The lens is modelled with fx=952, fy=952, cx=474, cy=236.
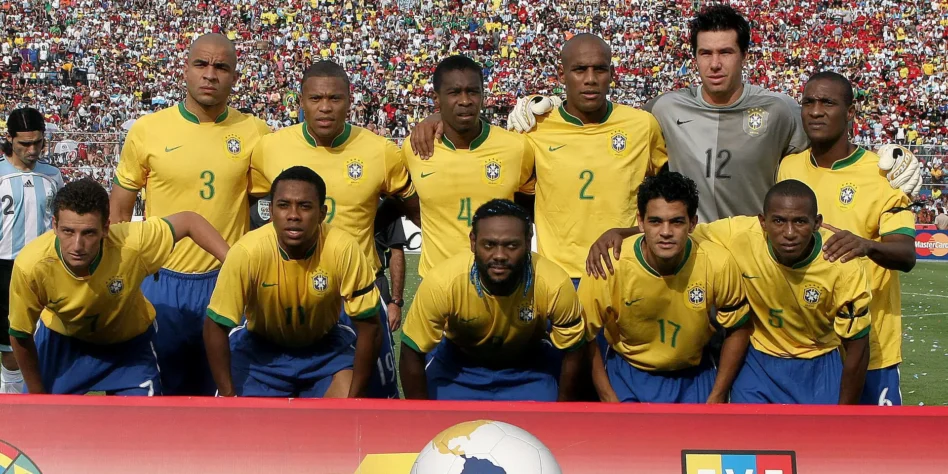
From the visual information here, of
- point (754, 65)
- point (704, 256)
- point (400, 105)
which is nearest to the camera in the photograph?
point (704, 256)

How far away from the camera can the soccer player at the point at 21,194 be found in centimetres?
757

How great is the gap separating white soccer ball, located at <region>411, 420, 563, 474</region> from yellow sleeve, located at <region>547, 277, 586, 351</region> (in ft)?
5.74

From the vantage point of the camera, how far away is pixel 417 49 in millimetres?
32562

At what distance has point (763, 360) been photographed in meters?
4.89

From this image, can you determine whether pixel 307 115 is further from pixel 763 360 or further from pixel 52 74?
pixel 52 74

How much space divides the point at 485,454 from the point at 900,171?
3.30 meters

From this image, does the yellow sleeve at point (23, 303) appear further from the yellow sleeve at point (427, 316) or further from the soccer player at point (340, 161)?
the yellow sleeve at point (427, 316)

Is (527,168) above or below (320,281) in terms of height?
above

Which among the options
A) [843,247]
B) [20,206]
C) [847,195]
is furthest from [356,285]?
[20,206]

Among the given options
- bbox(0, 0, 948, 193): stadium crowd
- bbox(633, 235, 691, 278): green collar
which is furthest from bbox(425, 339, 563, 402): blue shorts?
bbox(0, 0, 948, 193): stadium crowd

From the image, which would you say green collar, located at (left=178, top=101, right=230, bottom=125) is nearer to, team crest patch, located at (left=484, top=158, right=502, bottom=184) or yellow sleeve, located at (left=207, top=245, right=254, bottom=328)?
yellow sleeve, located at (left=207, top=245, right=254, bottom=328)

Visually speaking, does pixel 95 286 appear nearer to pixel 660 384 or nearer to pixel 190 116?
pixel 190 116

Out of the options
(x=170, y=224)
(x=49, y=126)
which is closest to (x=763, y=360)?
(x=170, y=224)

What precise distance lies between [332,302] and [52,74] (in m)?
28.0
